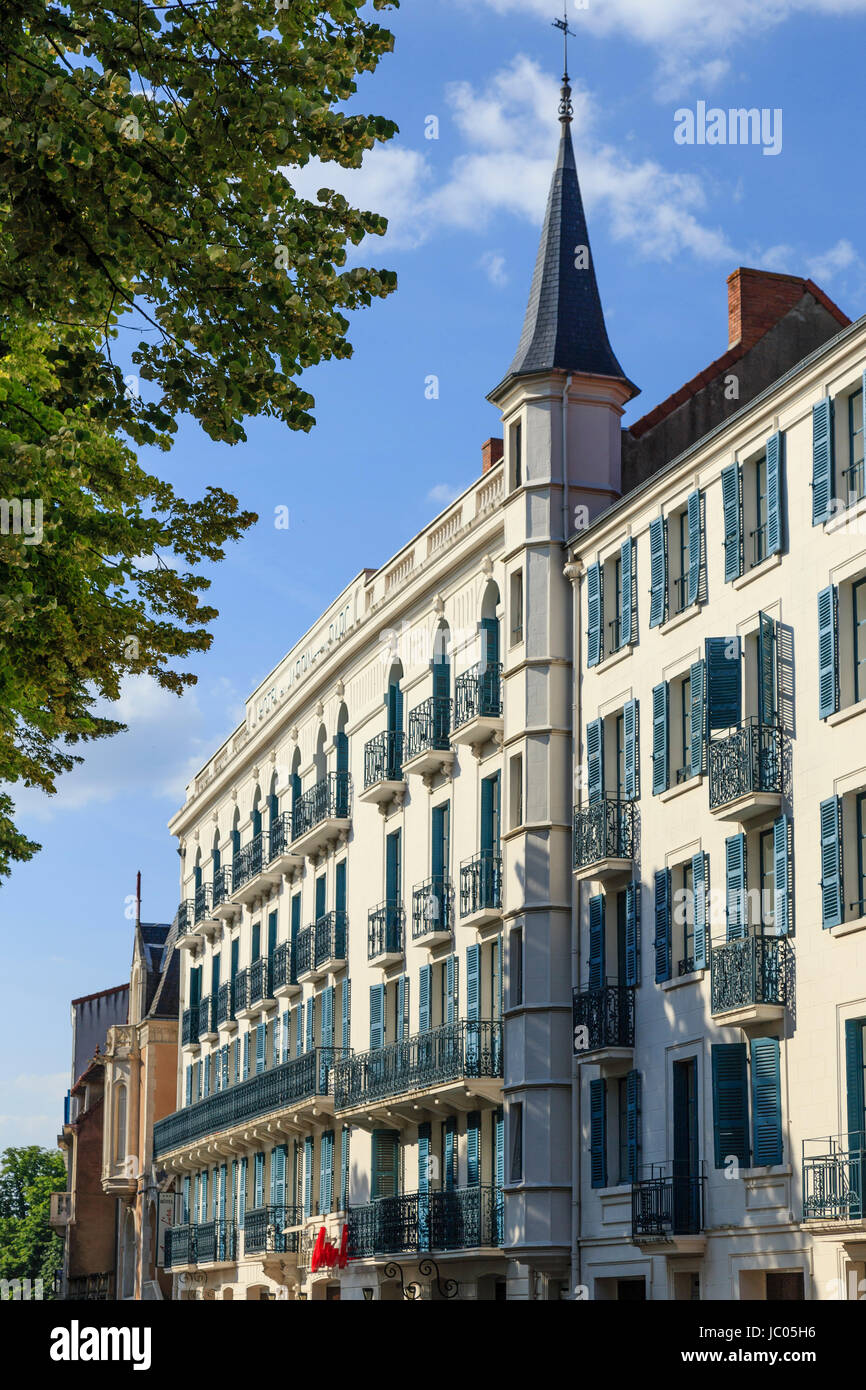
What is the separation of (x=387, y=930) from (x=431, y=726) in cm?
483

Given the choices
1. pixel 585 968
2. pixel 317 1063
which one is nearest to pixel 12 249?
pixel 585 968

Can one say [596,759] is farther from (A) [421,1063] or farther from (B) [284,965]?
(B) [284,965]

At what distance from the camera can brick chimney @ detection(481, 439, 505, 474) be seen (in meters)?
41.3

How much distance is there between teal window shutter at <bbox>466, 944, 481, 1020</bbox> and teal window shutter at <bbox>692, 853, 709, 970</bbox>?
7.87 meters

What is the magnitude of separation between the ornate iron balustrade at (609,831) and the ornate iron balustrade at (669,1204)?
5.04 metres

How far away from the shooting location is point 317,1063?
44.4 meters

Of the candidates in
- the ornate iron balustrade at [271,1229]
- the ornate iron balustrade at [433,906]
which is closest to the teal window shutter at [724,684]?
the ornate iron balustrade at [433,906]

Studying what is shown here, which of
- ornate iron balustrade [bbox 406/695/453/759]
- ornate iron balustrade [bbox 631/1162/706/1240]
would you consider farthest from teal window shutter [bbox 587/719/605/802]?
ornate iron balustrade [bbox 631/1162/706/1240]

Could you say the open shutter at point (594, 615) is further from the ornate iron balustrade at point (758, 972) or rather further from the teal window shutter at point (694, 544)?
the ornate iron balustrade at point (758, 972)

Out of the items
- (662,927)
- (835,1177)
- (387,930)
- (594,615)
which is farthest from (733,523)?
(387,930)

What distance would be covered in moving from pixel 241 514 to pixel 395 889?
2081 centimetres

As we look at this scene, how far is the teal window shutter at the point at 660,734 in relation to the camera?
1197 inches

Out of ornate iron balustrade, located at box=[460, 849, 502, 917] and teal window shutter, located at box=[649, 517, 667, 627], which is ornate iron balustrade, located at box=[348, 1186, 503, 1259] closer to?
ornate iron balustrade, located at box=[460, 849, 502, 917]

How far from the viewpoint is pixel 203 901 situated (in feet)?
204
